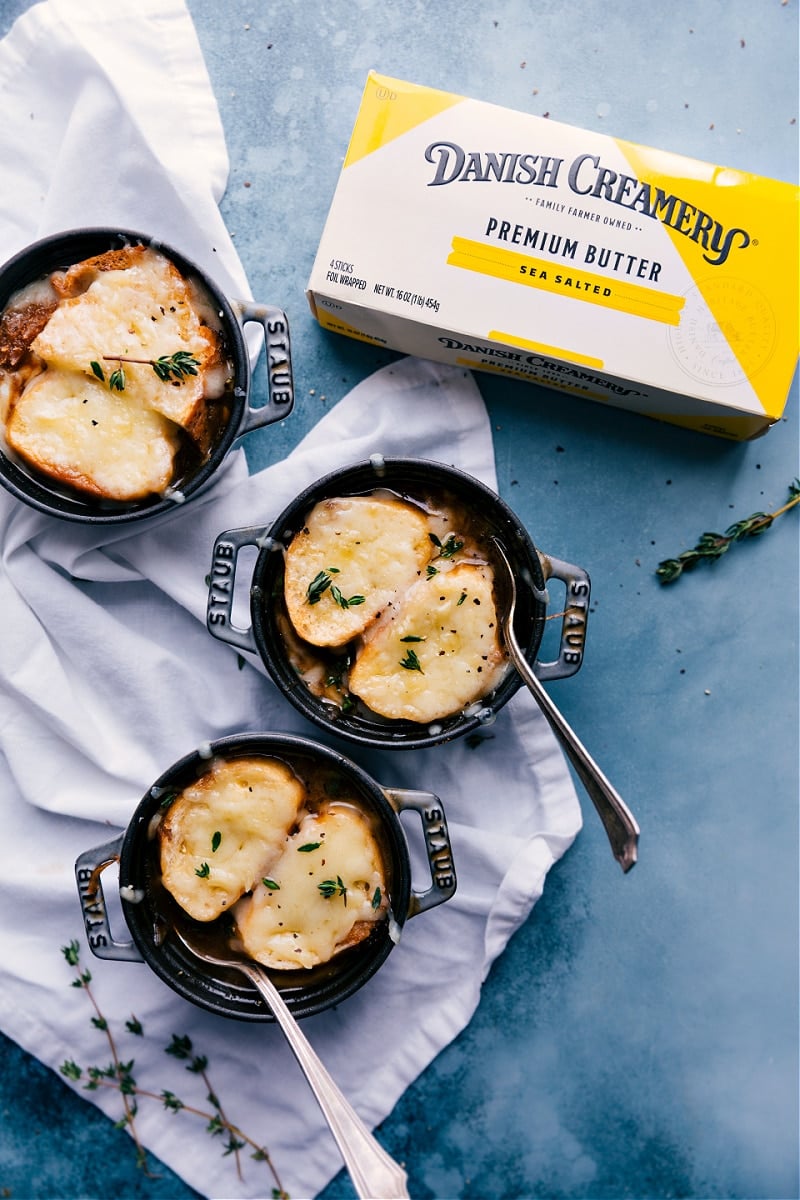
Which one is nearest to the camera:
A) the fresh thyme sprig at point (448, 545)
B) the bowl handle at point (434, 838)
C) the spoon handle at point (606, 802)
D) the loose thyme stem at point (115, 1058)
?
the spoon handle at point (606, 802)

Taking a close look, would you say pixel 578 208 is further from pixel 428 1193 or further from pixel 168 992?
pixel 428 1193

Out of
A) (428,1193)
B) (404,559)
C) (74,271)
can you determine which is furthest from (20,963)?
(74,271)

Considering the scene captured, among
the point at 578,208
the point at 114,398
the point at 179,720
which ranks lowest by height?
the point at 179,720

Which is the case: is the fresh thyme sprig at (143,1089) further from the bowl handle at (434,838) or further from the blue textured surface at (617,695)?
the bowl handle at (434,838)

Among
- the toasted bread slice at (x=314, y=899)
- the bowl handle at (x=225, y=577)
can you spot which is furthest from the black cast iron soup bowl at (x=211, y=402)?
the toasted bread slice at (x=314, y=899)

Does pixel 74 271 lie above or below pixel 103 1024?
above

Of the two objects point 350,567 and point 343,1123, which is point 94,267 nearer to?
point 350,567

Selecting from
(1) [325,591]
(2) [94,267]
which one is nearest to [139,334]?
(2) [94,267]
